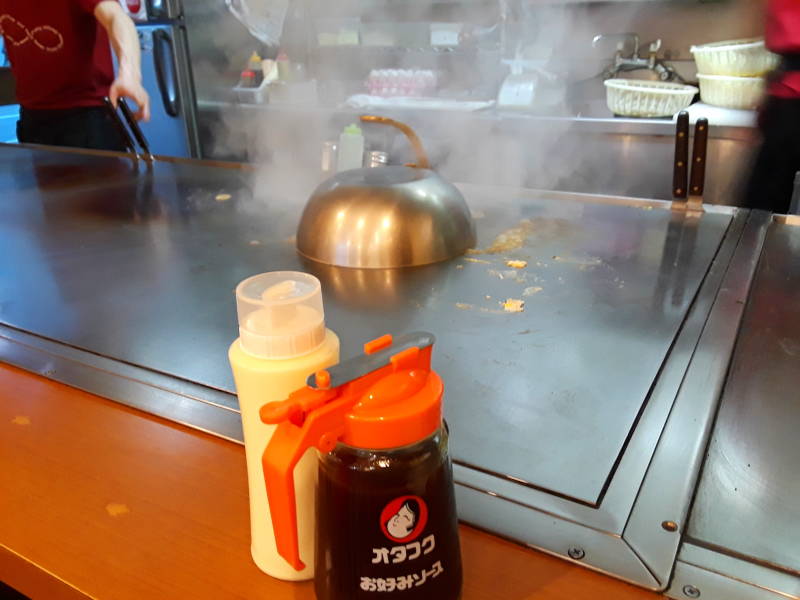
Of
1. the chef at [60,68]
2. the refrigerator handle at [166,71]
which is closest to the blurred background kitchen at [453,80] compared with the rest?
the refrigerator handle at [166,71]

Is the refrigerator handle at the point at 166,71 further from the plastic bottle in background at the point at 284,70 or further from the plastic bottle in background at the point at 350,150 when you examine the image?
the plastic bottle in background at the point at 350,150

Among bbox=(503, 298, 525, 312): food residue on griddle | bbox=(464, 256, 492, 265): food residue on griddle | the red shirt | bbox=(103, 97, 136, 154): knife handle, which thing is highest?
the red shirt

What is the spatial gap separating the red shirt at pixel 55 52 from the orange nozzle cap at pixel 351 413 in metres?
1.96

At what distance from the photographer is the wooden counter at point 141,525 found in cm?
41

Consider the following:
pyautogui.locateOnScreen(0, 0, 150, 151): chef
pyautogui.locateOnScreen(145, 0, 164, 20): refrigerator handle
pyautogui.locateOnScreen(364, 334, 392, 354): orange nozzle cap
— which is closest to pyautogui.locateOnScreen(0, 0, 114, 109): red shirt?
pyautogui.locateOnScreen(0, 0, 150, 151): chef

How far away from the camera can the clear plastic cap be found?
37cm

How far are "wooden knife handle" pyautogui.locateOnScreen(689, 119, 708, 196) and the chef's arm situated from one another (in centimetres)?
125

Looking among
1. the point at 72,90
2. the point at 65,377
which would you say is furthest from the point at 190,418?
the point at 72,90

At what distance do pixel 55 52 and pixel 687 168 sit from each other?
1.83 meters

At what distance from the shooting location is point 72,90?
80.4 inches

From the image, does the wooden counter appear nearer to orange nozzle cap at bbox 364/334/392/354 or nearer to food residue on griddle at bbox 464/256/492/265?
orange nozzle cap at bbox 364/334/392/354

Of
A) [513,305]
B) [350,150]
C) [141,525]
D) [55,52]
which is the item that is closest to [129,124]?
[55,52]

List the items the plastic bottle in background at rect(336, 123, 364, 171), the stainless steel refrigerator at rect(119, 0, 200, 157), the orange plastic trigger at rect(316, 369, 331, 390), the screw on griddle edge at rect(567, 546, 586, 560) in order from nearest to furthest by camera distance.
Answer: the orange plastic trigger at rect(316, 369, 331, 390) < the screw on griddle edge at rect(567, 546, 586, 560) < the plastic bottle in background at rect(336, 123, 364, 171) < the stainless steel refrigerator at rect(119, 0, 200, 157)

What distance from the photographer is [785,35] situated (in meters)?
1.51
